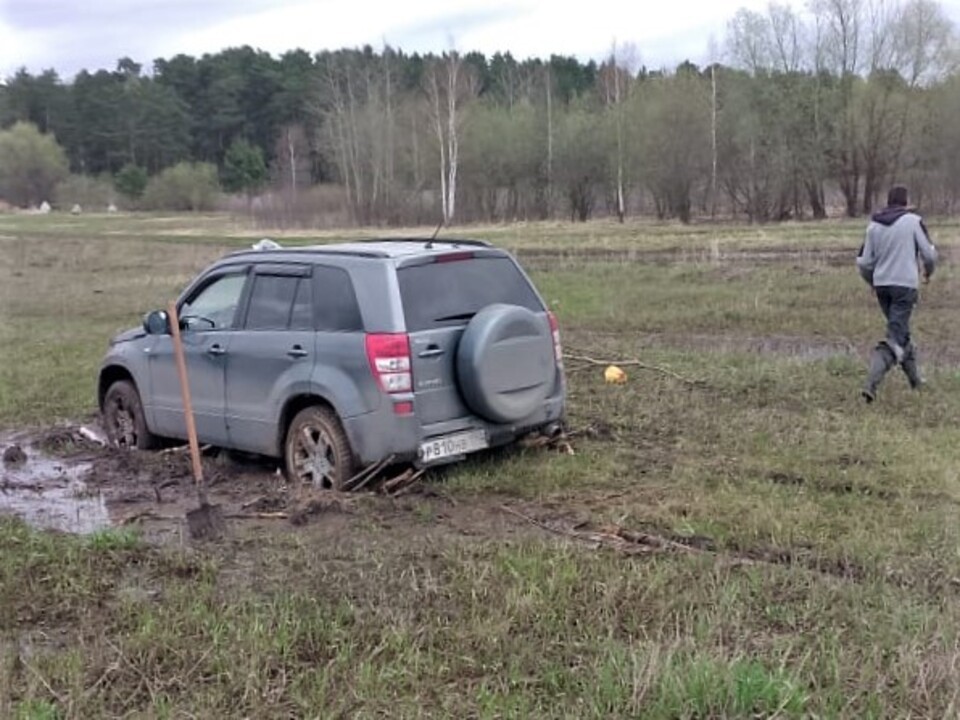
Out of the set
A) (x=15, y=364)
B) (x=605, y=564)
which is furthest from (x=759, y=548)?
(x=15, y=364)

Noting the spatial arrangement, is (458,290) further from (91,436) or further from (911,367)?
(911,367)

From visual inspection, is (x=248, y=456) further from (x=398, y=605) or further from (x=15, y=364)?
(x=15, y=364)

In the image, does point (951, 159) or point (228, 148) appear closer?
point (951, 159)

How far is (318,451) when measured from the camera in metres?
7.76

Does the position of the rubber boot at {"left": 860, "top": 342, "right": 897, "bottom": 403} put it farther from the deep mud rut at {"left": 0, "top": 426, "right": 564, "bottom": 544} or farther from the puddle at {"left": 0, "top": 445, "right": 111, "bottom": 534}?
the puddle at {"left": 0, "top": 445, "right": 111, "bottom": 534}

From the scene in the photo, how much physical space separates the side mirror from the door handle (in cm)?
227

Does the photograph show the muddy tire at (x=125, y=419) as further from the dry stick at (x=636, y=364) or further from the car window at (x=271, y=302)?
the dry stick at (x=636, y=364)

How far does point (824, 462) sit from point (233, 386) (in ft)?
14.0

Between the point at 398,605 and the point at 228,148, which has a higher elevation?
the point at 228,148

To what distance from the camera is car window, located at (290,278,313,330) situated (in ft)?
26.1

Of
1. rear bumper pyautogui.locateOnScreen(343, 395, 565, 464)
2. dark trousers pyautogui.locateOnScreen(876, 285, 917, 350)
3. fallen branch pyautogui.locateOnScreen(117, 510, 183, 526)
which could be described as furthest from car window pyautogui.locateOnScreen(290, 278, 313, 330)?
dark trousers pyautogui.locateOnScreen(876, 285, 917, 350)

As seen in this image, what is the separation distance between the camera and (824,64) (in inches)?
2283

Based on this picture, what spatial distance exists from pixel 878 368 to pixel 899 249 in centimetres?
121

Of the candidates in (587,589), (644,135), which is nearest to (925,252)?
(587,589)
